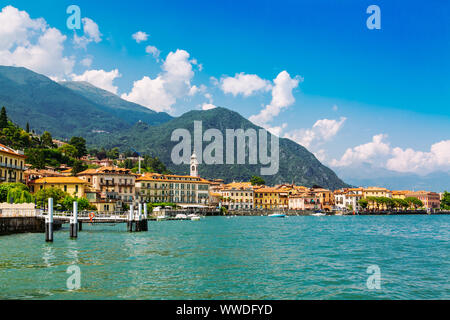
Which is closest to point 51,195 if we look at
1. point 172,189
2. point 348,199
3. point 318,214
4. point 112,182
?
point 112,182

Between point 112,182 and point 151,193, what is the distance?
1805 centimetres

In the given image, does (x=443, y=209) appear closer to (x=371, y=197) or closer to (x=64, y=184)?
(x=371, y=197)

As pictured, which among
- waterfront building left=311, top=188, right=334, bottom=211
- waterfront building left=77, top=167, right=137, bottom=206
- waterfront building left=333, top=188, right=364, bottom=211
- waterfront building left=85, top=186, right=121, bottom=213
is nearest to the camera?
waterfront building left=85, top=186, right=121, bottom=213

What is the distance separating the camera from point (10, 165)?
74250 millimetres

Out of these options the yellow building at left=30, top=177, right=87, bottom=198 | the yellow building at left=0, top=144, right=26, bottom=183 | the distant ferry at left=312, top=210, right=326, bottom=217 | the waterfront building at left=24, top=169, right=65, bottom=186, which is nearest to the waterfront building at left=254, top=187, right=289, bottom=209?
the distant ferry at left=312, top=210, right=326, bottom=217

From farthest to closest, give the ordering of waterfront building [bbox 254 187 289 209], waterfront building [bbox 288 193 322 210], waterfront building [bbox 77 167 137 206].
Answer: waterfront building [bbox 288 193 322 210]
waterfront building [bbox 254 187 289 209]
waterfront building [bbox 77 167 137 206]

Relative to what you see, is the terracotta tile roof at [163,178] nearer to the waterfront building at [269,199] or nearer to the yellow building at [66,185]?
the waterfront building at [269,199]

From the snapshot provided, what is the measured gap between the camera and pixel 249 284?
21.1 metres

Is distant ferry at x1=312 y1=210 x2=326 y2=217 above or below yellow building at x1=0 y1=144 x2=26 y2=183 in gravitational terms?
below

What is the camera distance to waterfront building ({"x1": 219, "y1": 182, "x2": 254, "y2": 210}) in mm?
162125

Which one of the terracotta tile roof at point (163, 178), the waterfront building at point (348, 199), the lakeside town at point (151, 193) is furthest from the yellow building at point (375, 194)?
the terracotta tile roof at point (163, 178)

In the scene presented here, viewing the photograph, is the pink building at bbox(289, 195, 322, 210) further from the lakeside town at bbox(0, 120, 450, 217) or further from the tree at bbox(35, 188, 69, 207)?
the tree at bbox(35, 188, 69, 207)

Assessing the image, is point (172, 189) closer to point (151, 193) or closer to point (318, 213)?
point (151, 193)

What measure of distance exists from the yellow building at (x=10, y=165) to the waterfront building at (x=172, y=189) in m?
47.5
